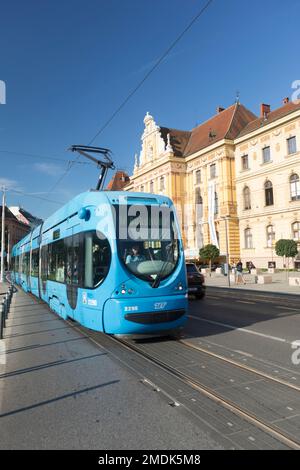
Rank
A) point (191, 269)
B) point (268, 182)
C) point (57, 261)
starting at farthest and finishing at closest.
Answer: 1. point (268, 182)
2. point (191, 269)
3. point (57, 261)

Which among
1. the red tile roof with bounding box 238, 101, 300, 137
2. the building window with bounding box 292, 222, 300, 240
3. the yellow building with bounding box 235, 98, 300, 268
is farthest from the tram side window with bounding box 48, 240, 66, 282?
the red tile roof with bounding box 238, 101, 300, 137

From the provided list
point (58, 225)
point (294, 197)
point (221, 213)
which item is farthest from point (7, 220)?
point (58, 225)

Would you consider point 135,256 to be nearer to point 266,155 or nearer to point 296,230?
point 296,230

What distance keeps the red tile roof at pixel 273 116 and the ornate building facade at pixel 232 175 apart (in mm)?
167

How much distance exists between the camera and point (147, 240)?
800cm

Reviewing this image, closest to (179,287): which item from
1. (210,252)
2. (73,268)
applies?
(73,268)

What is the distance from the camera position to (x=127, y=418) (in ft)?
14.0

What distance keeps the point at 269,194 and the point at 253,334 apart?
36851mm

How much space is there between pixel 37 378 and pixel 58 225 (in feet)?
21.1

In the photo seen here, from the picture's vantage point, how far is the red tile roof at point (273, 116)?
40025 mm

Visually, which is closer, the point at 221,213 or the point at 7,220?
the point at 221,213

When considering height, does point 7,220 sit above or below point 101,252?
above

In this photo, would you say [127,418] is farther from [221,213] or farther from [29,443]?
[221,213]
